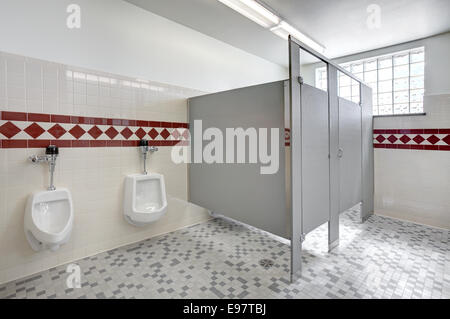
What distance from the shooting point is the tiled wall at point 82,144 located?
5.86 ft

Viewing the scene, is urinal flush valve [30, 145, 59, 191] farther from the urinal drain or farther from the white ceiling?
the urinal drain

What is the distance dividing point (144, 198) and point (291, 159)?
1585mm

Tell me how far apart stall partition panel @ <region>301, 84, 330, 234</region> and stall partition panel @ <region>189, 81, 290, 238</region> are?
191 mm

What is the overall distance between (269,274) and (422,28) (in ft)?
10.7

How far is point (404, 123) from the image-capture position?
3059 millimetres

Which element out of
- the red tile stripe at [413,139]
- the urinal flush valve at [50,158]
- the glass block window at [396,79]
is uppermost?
the glass block window at [396,79]

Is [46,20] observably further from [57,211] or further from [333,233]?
[333,233]

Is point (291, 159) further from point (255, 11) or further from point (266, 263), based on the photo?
point (255, 11)

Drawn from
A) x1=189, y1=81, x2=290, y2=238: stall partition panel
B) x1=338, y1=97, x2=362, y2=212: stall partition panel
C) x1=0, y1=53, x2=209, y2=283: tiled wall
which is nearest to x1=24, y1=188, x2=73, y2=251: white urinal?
x1=0, y1=53, x2=209, y2=283: tiled wall

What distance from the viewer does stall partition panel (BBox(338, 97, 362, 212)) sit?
7.93 ft

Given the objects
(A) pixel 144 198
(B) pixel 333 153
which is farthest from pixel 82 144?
(B) pixel 333 153

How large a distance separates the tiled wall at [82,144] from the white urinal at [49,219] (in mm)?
102

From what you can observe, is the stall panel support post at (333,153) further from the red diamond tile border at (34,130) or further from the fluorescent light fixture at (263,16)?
the red diamond tile border at (34,130)

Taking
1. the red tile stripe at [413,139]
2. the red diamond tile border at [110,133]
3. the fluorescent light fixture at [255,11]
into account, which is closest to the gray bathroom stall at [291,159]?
the red diamond tile border at [110,133]
